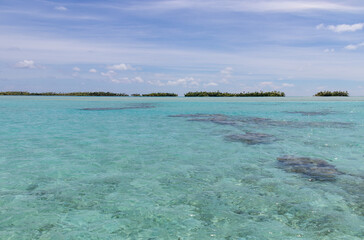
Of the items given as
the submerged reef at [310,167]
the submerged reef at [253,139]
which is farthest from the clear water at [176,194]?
the submerged reef at [253,139]

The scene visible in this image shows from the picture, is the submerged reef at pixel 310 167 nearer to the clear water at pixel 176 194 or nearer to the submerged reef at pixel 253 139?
the clear water at pixel 176 194

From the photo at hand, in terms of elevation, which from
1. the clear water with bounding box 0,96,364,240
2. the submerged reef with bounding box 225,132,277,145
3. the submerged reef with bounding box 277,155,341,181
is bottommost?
the clear water with bounding box 0,96,364,240

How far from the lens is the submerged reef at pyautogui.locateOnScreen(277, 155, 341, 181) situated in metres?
8.16

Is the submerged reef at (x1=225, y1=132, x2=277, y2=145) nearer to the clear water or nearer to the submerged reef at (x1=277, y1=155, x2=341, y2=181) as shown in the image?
the clear water

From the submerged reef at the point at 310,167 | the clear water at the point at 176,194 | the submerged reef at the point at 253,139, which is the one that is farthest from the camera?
the submerged reef at the point at 253,139

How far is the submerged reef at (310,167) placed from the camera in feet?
26.8

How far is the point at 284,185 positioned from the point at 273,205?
1.46 m

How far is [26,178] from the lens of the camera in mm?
7918

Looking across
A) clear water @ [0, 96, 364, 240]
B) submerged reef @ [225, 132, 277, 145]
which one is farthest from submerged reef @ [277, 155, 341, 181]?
submerged reef @ [225, 132, 277, 145]

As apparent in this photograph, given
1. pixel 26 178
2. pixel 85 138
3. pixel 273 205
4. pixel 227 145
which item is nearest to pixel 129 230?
pixel 273 205

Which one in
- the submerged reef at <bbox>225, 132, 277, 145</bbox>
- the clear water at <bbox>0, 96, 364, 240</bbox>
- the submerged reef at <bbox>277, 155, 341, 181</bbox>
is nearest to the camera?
the clear water at <bbox>0, 96, 364, 240</bbox>

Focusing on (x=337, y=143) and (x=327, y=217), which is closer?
(x=327, y=217)

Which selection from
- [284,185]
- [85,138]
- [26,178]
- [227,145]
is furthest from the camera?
[85,138]

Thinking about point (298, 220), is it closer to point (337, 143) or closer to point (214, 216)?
point (214, 216)
